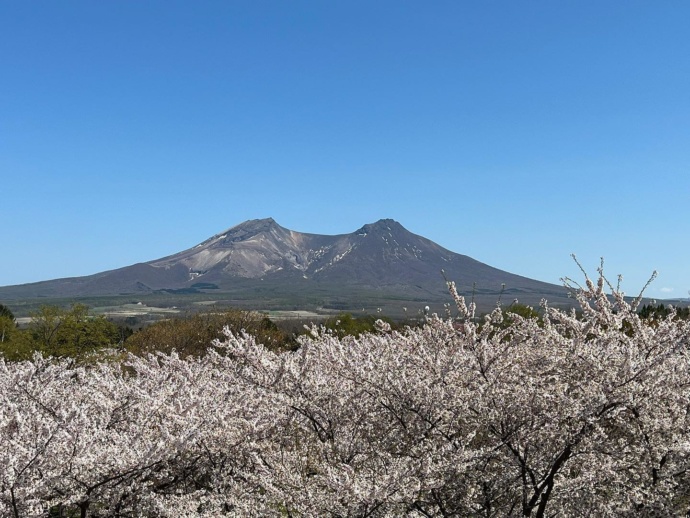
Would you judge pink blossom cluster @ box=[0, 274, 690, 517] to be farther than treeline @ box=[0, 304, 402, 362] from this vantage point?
No

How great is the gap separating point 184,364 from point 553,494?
393 inches

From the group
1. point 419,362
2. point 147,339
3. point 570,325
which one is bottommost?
point 147,339

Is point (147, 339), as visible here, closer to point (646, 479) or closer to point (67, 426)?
point (67, 426)

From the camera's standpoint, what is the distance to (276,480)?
741 cm

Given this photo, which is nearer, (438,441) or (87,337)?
(438,441)

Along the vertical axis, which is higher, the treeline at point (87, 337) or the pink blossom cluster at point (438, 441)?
the pink blossom cluster at point (438, 441)

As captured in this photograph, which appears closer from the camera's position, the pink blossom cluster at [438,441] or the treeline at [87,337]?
the pink blossom cluster at [438,441]

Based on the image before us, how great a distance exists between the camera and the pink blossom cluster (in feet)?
21.7

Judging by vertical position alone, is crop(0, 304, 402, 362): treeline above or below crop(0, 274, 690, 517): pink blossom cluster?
below

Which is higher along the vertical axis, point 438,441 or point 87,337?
point 438,441

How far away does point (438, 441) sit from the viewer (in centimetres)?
750

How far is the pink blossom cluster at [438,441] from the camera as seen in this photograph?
260 inches

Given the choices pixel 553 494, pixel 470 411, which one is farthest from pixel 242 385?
pixel 553 494

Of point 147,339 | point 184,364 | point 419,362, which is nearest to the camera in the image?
point 419,362
